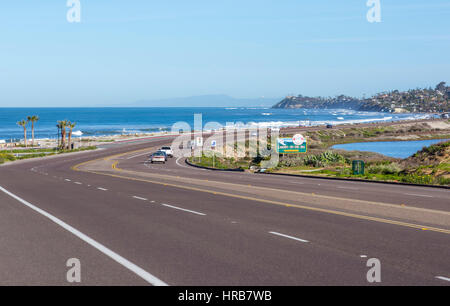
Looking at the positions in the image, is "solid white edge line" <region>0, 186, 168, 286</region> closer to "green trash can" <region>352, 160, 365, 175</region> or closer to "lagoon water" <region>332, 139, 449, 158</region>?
"green trash can" <region>352, 160, 365, 175</region>

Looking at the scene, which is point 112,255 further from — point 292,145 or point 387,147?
point 387,147

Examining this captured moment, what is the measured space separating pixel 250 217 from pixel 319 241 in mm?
4019

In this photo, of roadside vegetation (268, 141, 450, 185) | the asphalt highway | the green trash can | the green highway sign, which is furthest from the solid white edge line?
the green highway sign

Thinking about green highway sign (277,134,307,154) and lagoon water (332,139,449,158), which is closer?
green highway sign (277,134,307,154)

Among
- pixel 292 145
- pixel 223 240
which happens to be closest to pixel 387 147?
pixel 292 145

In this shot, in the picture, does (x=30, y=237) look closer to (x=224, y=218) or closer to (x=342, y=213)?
(x=224, y=218)

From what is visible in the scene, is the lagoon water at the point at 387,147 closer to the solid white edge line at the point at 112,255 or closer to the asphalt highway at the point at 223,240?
the asphalt highway at the point at 223,240

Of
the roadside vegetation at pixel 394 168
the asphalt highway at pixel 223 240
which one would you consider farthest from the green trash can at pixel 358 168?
the asphalt highway at pixel 223 240

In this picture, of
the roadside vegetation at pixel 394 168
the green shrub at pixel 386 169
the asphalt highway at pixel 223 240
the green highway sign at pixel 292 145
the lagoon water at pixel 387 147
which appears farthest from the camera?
the lagoon water at pixel 387 147

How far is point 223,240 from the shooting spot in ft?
37.3

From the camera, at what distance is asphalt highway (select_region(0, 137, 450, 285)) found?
8.34 meters

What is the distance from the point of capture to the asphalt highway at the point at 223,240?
8344mm

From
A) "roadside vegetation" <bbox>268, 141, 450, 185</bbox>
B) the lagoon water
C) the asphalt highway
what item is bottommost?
the lagoon water

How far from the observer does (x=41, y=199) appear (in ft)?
66.4
